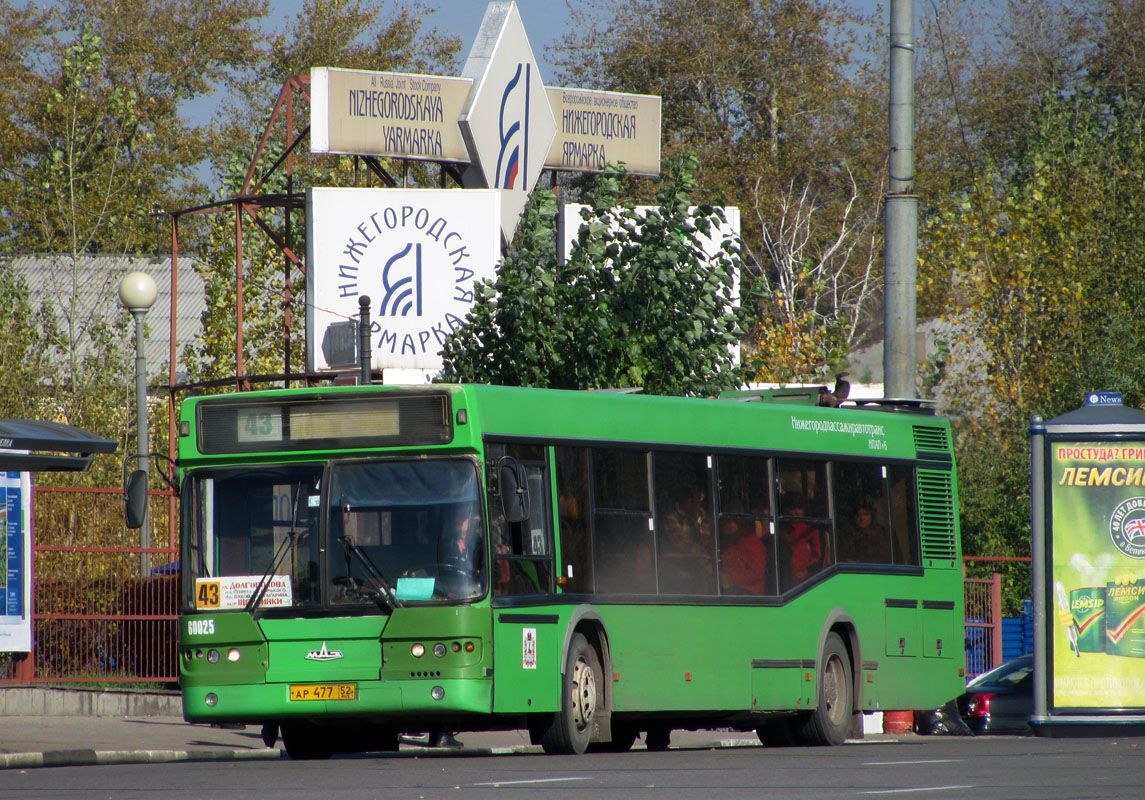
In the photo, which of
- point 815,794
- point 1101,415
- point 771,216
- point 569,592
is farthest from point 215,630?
point 771,216

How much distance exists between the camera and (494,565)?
12.8 meters

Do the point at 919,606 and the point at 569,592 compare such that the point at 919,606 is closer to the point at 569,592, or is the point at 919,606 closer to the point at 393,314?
the point at 569,592

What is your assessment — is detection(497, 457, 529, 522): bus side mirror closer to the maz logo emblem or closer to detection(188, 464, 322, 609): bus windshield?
detection(188, 464, 322, 609): bus windshield

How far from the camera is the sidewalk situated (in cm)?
1541

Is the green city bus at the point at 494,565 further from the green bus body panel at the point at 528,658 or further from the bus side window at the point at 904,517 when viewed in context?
the bus side window at the point at 904,517

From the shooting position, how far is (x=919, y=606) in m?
17.5

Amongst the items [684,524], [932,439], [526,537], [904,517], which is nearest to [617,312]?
[932,439]

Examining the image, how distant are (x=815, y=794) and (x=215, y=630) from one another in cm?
494

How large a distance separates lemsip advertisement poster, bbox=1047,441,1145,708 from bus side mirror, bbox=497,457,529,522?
20.6 ft

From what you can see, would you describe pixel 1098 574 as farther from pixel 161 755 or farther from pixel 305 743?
pixel 161 755

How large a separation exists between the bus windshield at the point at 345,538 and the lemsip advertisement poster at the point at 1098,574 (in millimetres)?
6615

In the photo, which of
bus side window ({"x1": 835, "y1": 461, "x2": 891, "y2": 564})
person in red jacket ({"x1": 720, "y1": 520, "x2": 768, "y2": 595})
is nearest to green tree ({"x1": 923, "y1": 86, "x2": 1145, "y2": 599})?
bus side window ({"x1": 835, "y1": 461, "x2": 891, "y2": 564})

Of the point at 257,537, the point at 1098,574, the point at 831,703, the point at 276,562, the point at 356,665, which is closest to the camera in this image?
the point at 356,665

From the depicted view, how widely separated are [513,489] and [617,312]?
8.72 meters
